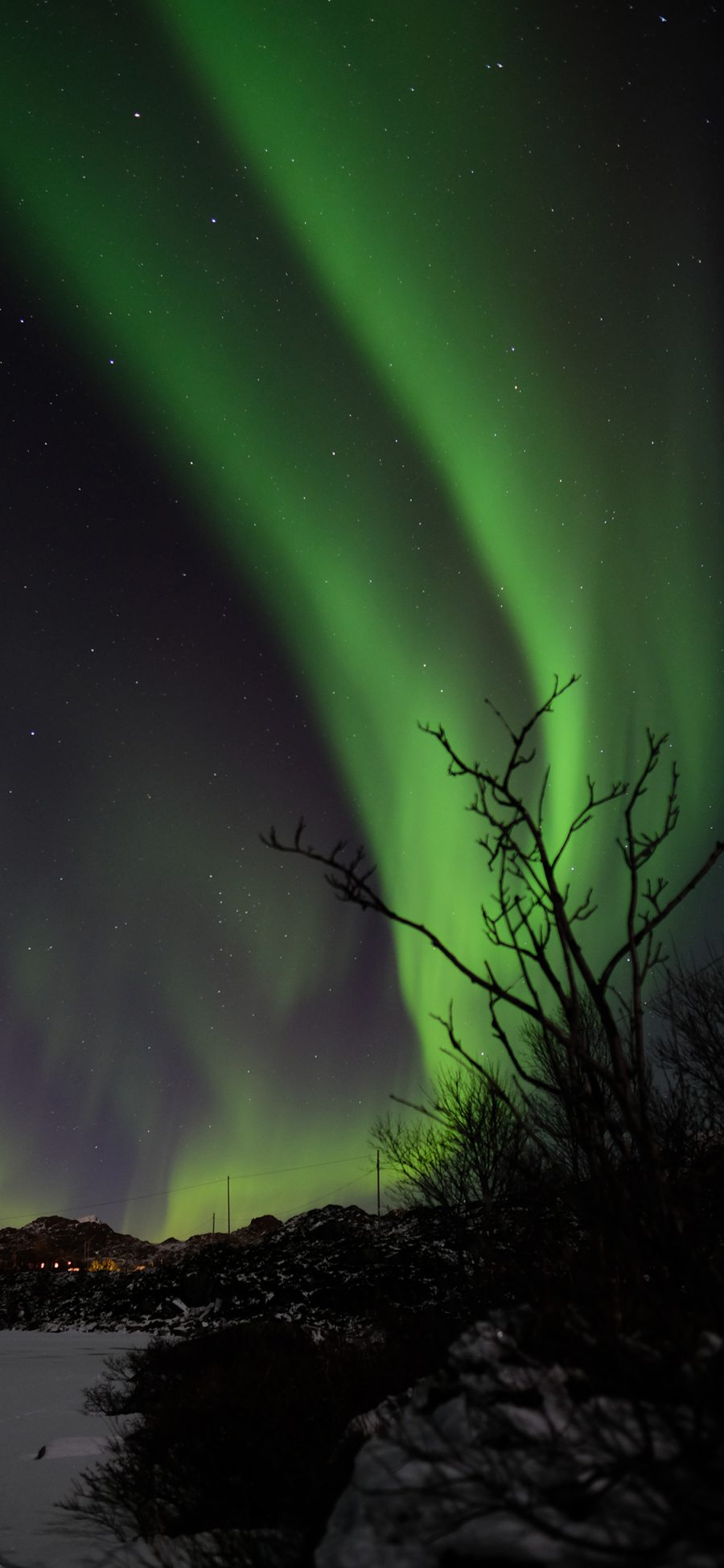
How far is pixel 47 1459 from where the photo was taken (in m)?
12.3

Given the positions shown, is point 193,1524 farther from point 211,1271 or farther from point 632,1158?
point 211,1271

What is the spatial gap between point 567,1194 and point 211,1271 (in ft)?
160

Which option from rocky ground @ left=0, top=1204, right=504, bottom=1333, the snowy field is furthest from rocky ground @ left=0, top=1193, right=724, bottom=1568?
rocky ground @ left=0, top=1204, right=504, bottom=1333

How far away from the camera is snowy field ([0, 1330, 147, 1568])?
799 centimetres


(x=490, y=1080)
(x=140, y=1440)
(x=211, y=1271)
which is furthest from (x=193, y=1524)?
(x=211, y=1271)

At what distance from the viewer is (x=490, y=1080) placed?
11.6ft

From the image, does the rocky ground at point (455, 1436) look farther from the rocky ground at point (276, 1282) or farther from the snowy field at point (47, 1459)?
the rocky ground at point (276, 1282)

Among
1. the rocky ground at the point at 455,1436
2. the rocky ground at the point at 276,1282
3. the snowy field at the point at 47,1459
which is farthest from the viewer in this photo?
the rocky ground at the point at 276,1282

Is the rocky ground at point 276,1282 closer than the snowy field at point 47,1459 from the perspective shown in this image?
No

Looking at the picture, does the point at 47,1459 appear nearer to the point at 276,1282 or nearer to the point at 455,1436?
the point at 455,1436

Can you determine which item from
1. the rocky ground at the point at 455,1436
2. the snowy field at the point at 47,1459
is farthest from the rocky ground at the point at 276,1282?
the rocky ground at the point at 455,1436

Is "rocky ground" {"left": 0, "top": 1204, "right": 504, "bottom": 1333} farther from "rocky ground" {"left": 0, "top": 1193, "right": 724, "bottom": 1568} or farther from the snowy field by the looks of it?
"rocky ground" {"left": 0, "top": 1193, "right": 724, "bottom": 1568}

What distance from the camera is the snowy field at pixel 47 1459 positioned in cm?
799

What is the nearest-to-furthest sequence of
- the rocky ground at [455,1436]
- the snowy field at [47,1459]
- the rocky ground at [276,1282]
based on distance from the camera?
the rocky ground at [455,1436] < the snowy field at [47,1459] < the rocky ground at [276,1282]
